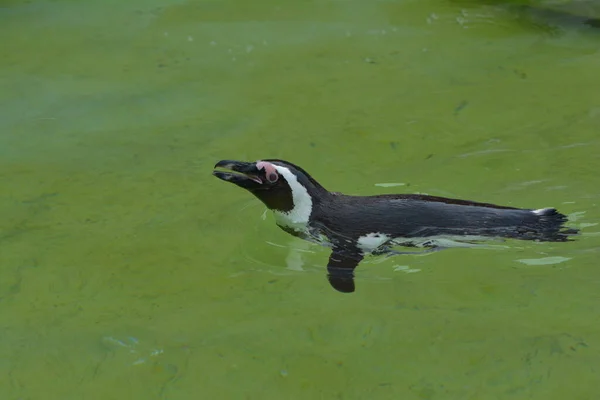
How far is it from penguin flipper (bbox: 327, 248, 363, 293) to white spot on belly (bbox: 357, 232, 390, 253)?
1.3 inches

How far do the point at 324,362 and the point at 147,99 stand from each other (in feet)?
9.03

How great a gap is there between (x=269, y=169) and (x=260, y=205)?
51 centimetres

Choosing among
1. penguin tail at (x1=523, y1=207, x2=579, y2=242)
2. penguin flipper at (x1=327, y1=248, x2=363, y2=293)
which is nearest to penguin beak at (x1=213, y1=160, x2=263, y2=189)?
penguin flipper at (x1=327, y1=248, x2=363, y2=293)

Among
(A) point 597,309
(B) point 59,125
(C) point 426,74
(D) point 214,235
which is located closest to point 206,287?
(D) point 214,235

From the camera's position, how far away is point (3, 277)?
3.73m

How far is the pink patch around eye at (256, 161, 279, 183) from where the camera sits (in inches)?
149

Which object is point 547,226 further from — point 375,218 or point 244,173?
point 244,173

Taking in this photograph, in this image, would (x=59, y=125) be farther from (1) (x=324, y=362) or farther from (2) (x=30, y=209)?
(1) (x=324, y=362)

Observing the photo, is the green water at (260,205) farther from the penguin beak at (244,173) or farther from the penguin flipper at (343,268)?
the penguin beak at (244,173)

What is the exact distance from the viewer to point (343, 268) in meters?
3.68

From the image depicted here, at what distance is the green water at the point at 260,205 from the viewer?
310 cm

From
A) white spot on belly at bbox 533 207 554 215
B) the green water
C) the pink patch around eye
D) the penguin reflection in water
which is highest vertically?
the pink patch around eye

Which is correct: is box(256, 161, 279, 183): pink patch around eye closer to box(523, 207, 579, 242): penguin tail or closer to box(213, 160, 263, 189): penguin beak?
box(213, 160, 263, 189): penguin beak

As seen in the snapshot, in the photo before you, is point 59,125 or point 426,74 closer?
point 59,125
